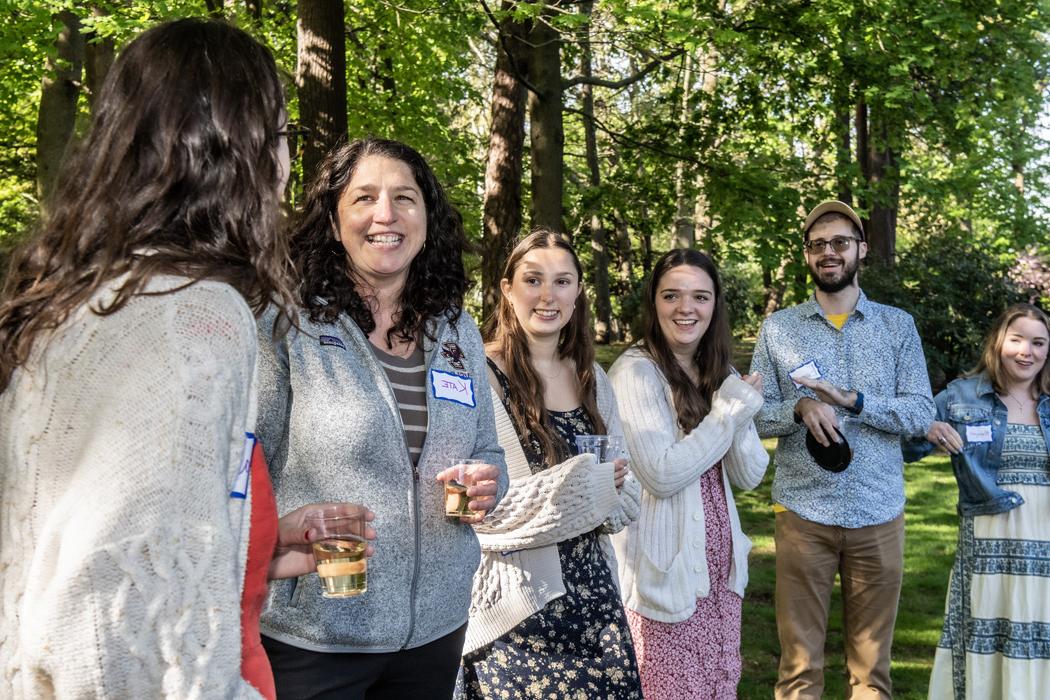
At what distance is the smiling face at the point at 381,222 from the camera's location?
2691 millimetres

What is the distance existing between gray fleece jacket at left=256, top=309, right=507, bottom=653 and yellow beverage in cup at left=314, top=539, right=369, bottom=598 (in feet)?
1.20

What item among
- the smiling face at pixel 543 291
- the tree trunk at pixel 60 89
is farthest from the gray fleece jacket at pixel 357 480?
the tree trunk at pixel 60 89

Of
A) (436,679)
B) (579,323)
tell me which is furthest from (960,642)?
(436,679)

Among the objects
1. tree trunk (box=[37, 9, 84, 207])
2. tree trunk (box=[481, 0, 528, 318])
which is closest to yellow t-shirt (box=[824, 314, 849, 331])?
tree trunk (box=[481, 0, 528, 318])

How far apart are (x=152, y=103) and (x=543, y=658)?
233cm

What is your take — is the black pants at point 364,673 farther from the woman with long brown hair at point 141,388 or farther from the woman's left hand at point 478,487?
the woman with long brown hair at point 141,388

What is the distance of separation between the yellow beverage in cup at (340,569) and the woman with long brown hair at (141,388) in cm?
51

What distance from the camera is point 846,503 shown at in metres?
4.66

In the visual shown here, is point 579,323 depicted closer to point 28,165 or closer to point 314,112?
point 314,112

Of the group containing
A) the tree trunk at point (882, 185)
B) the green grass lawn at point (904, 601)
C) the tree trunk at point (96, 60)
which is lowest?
the green grass lawn at point (904, 601)

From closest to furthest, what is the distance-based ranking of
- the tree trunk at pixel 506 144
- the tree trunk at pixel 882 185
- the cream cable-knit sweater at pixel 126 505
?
the cream cable-knit sweater at pixel 126 505
the tree trunk at pixel 506 144
the tree trunk at pixel 882 185

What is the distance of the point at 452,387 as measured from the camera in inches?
102

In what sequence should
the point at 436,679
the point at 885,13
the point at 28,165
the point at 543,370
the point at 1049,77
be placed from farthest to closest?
the point at 28,165
the point at 1049,77
the point at 885,13
the point at 543,370
the point at 436,679


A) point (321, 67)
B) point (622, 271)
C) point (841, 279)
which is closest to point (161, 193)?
point (841, 279)
